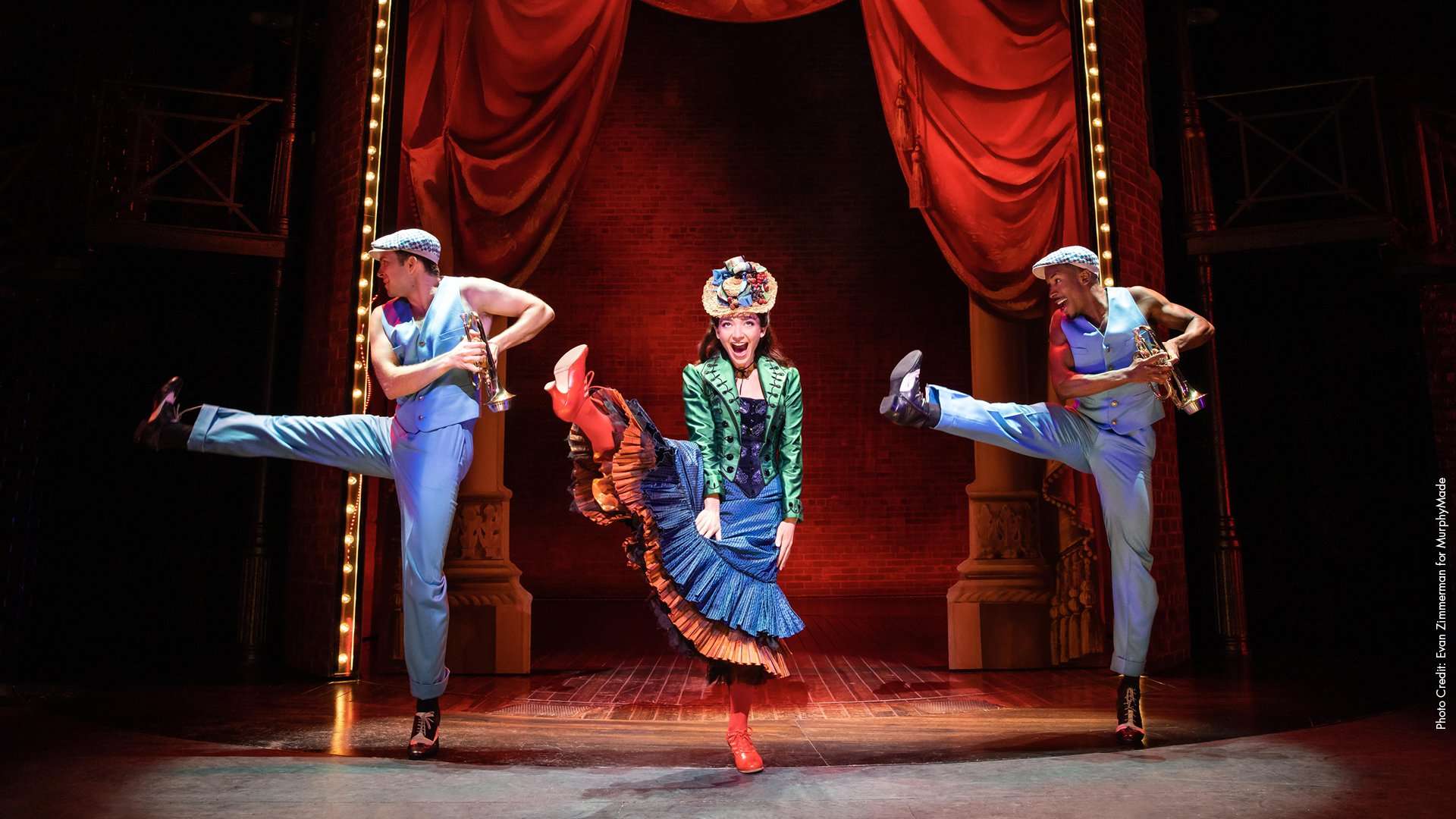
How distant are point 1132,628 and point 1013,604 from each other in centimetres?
210

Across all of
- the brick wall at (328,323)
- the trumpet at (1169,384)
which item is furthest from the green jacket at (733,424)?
the brick wall at (328,323)

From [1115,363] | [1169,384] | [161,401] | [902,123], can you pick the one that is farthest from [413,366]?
[902,123]

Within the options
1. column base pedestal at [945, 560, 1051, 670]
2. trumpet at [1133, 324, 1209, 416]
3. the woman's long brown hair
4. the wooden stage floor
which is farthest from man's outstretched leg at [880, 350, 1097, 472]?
column base pedestal at [945, 560, 1051, 670]

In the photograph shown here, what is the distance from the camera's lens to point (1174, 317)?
3.36 m

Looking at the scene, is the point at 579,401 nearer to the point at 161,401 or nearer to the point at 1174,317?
the point at 161,401

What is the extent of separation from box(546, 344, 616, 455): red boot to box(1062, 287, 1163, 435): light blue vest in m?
1.67

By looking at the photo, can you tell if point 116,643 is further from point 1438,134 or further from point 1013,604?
point 1438,134

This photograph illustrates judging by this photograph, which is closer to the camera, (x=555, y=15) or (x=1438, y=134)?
(x=555, y=15)

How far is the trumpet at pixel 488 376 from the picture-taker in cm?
292

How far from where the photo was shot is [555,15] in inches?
202

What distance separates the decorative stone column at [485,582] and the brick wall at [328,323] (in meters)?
0.62

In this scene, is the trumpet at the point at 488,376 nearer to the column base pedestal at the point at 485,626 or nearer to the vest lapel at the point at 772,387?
the vest lapel at the point at 772,387

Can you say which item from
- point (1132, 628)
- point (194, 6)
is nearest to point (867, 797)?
point (1132, 628)

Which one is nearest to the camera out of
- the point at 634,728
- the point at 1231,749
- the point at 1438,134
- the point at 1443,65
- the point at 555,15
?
the point at 1231,749
